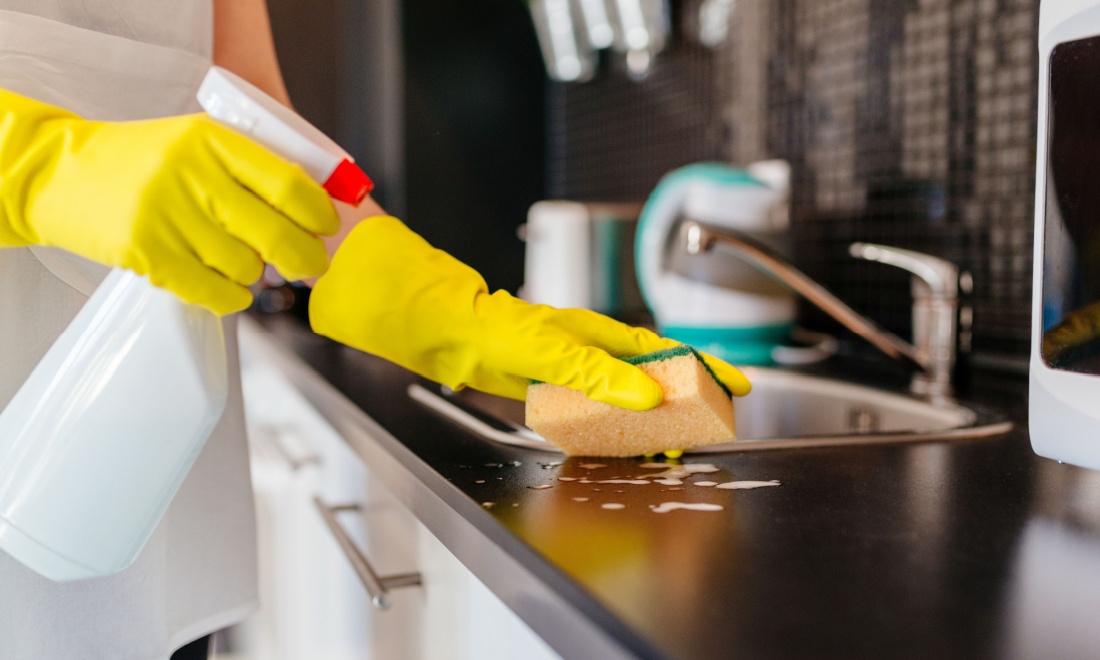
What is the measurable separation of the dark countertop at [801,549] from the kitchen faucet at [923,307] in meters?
0.33

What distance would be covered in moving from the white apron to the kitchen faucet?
66 cm

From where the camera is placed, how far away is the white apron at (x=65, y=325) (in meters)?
0.68

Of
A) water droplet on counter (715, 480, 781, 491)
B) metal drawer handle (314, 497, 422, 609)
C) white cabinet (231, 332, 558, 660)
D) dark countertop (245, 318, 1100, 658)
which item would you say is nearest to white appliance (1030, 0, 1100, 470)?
dark countertop (245, 318, 1100, 658)

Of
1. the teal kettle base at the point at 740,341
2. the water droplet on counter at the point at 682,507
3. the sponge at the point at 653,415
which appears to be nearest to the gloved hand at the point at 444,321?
the sponge at the point at 653,415

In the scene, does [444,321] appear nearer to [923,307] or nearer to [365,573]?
[365,573]

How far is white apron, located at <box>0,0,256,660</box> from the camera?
0.68m

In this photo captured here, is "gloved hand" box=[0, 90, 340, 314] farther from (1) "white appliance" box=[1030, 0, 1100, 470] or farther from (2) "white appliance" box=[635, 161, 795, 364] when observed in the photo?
(2) "white appliance" box=[635, 161, 795, 364]

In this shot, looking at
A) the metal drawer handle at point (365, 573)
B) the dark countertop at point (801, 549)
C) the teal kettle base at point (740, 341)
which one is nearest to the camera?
the dark countertop at point (801, 549)

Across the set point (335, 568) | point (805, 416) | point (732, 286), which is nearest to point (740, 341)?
point (732, 286)

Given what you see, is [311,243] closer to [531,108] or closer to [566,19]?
[566,19]

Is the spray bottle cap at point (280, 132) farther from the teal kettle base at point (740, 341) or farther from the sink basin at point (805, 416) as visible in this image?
the teal kettle base at point (740, 341)

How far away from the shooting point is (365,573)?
0.79m

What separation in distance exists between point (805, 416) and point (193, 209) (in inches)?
34.4

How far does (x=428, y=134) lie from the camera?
7.45 ft
